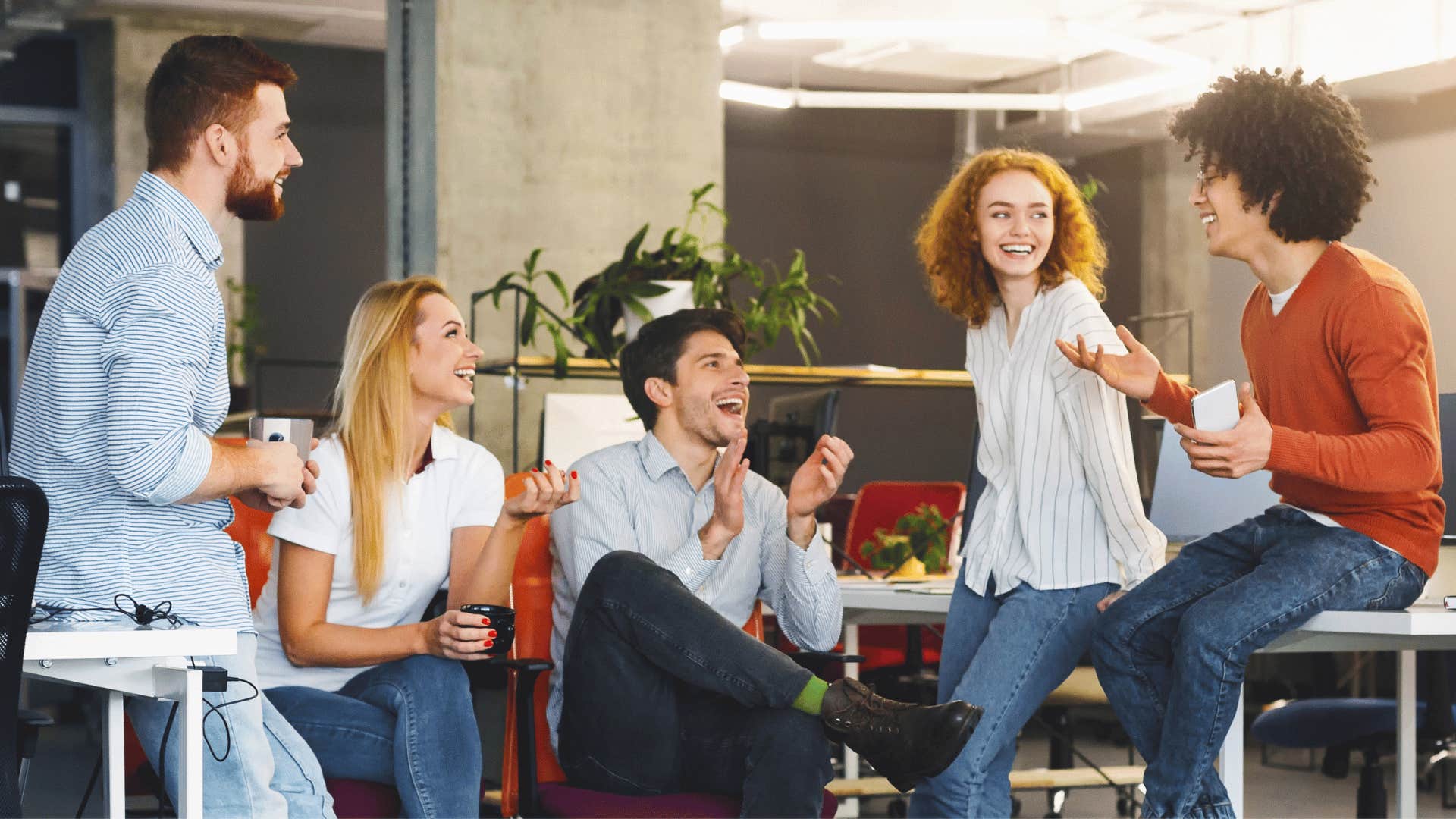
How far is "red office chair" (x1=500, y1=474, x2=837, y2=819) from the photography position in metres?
2.59

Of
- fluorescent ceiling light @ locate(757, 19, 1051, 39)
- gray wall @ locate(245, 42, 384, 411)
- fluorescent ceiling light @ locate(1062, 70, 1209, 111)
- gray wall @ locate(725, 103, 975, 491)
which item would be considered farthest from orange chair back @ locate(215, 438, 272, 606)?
gray wall @ locate(725, 103, 975, 491)

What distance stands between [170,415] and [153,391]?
0.04 metres

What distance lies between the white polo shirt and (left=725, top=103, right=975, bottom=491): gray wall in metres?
9.38

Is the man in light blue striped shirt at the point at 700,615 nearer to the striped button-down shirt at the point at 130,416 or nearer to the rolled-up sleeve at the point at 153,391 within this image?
the striped button-down shirt at the point at 130,416

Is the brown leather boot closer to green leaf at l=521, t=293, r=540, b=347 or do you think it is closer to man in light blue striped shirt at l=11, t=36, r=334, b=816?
man in light blue striped shirt at l=11, t=36, r=334, b=816

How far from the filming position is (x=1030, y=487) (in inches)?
105

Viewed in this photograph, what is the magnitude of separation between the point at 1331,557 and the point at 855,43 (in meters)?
8.38

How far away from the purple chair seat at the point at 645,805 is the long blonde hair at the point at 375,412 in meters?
0.51

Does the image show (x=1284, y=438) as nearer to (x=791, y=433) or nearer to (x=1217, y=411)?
(x=1217, y=411)

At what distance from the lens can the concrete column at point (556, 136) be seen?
5.63 meters

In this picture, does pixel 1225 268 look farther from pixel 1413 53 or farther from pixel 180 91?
pixel 180 91

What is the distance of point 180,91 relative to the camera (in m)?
2.20

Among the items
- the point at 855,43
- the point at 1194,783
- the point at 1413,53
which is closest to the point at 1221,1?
the point at 1413,53

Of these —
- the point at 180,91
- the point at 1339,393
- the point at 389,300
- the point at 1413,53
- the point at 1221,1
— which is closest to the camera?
the point at 180,91
